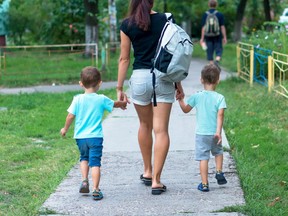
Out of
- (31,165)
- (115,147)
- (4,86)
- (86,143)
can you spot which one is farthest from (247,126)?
(4,86)

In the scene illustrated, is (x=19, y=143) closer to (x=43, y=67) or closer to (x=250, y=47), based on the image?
(x=250, y=47)

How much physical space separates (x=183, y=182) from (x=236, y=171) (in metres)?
0.60

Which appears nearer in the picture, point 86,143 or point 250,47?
point 86,143

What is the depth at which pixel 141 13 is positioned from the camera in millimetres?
5961

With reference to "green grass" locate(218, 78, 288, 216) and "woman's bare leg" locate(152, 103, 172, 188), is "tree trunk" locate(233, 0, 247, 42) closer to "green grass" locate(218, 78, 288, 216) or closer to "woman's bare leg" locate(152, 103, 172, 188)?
"green grass" locate(218, 78, 288, 216)

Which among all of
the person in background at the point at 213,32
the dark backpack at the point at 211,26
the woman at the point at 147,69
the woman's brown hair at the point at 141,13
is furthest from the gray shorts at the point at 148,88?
the dark backpack at the point at 211,26

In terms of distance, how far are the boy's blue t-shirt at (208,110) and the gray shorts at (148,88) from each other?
0.97ft

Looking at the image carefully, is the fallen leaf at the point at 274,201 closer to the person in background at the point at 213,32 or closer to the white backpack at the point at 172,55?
the white backpack at the point at 172,55

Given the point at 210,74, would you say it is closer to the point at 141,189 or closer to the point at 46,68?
the point at 141,189

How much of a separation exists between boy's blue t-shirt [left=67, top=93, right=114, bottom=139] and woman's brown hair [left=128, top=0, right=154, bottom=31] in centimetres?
73

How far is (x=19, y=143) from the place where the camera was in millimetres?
8812

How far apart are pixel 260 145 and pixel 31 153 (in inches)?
106

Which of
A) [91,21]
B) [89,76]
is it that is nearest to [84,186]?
[89,76]

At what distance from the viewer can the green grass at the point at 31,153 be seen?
6211 millimetres
